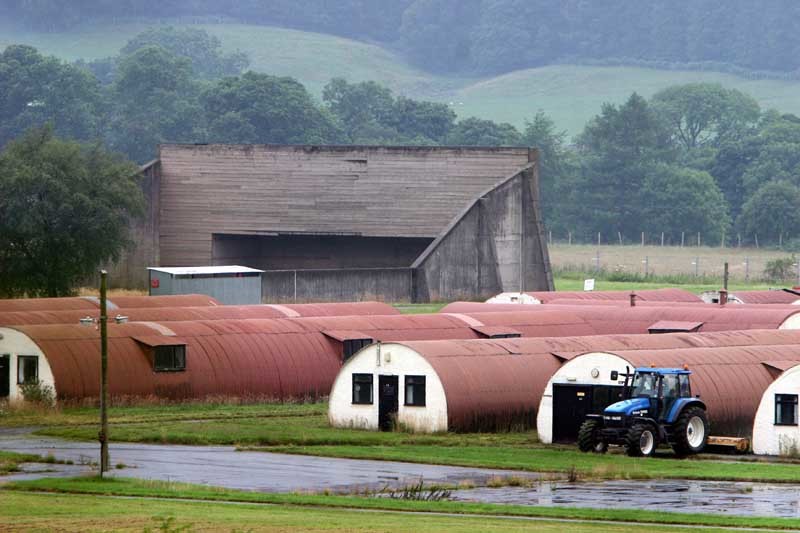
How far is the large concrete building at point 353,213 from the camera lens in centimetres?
8988

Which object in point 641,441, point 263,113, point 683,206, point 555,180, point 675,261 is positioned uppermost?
point 263,113

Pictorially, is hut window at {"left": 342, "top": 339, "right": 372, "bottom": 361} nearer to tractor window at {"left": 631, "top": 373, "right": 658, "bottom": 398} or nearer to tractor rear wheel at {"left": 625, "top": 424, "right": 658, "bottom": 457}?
tractor window at {"left": 631, "top": 373, "right": 658, "bottom": 398}

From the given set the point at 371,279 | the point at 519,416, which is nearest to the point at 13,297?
the point at 371,279

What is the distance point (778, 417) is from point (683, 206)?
120632mm

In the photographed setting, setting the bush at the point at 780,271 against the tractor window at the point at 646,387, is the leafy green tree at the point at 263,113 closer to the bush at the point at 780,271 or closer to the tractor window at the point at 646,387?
the bush at the point at 780,271

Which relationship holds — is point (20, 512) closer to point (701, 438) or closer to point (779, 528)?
point (779, 528)

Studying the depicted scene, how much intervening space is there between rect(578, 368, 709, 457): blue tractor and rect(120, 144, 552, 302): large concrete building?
4483cm

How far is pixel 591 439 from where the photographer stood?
4153cm

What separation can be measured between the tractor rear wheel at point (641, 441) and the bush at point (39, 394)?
62.2 ft

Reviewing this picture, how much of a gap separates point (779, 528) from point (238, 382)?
96.8 ft

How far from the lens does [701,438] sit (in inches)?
1655

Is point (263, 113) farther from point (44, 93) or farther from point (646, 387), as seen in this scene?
point (646, 387)

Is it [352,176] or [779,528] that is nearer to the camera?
[779,528]

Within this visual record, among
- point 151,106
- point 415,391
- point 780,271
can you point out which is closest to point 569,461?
point 415,391
